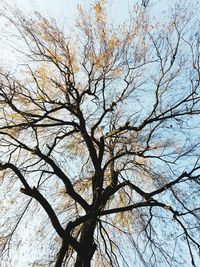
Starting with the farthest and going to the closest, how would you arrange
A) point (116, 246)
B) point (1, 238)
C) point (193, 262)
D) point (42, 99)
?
point (116, 246) → point (42, 99) → point (1, 238) → point (193, 262)

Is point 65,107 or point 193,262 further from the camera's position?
point 65,107

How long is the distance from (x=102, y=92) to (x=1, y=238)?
3.87 meters

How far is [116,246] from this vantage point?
7.98 metres

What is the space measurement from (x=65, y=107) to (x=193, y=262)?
4.15 m

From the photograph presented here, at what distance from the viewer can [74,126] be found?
779 cm

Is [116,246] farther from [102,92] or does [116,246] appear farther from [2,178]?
[102,92]

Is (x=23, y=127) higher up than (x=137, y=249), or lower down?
higher up

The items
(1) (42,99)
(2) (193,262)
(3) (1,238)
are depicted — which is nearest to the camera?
(2) (193,262)

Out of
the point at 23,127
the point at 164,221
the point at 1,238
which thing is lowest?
the point at 1,238

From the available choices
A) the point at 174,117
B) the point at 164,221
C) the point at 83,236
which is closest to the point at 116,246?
the point at 164,221

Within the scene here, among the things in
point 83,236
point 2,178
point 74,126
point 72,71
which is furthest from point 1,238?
point 72,71

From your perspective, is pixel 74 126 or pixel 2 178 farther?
pixel 74 126

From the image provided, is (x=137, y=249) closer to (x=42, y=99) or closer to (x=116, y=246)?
(x=116, y=246)

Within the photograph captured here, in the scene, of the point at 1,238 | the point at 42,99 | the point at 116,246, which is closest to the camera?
the point at 1,238
